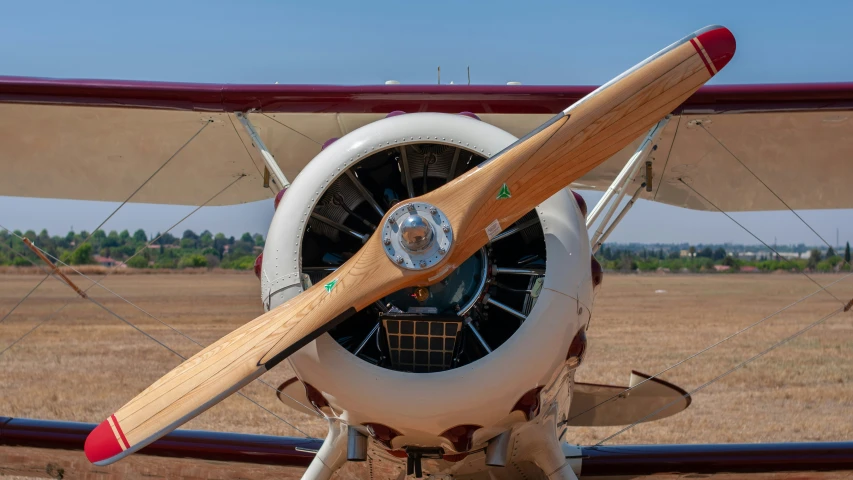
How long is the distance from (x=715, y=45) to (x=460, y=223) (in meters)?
1.31

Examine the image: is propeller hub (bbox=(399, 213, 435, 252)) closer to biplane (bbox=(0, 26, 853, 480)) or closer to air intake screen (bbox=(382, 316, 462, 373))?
biplane (bbox=(0, 26, 853, 480))

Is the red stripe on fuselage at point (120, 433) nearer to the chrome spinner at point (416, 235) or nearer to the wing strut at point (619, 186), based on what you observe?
the chrome spinner at point (416, 235)

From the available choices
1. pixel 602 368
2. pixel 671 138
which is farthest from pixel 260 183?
pixel 602 368

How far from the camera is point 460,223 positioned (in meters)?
3.77

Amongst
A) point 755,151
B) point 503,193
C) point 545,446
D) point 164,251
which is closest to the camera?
point 503,193

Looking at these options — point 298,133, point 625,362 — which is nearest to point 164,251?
point 625,362

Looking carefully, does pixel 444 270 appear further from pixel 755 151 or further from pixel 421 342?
pixel 755 151

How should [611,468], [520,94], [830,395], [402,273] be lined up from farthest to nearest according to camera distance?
[830,395] → [611,468] → [520,94] → [402,273]

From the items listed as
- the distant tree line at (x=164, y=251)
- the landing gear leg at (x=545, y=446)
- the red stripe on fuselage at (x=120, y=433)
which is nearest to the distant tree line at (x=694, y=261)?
the distant tree line at (x=164, y=251)

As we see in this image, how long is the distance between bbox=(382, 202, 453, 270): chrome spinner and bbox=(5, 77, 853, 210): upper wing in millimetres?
1635

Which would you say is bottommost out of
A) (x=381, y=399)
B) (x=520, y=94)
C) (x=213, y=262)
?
(x=213, y=262)

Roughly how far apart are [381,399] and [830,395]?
11067 mm

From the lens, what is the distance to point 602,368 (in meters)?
15.4

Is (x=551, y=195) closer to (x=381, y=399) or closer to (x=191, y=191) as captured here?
(x=381, y=399)
